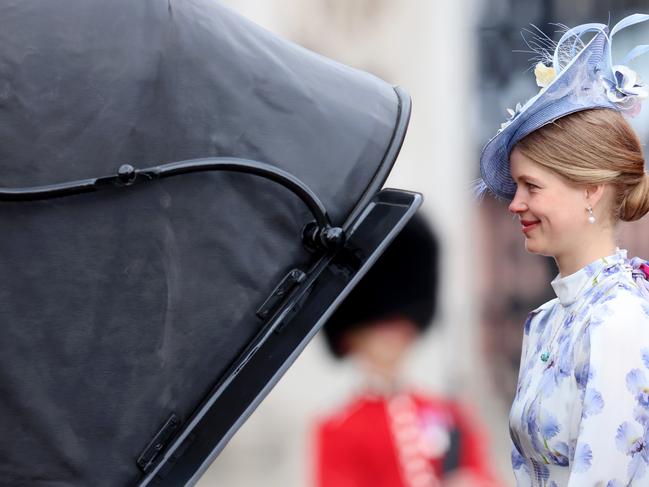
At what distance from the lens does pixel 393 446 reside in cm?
316

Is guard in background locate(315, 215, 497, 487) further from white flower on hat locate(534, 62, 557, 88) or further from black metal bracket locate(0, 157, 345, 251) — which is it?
black metal bracket locate(0, 157, 345, 251)

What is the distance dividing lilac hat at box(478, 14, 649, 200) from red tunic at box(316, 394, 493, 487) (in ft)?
4.59

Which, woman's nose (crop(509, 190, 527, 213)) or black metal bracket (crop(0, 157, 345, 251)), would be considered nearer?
black metal bracket (crop(0, 157, 345, 251))

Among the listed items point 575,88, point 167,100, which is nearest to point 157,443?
point 167,100

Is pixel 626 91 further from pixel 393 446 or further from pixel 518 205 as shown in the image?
pixel 393 446

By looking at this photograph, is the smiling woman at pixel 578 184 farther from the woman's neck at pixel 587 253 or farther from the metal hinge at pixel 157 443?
the metal hinge at pixel 157 443

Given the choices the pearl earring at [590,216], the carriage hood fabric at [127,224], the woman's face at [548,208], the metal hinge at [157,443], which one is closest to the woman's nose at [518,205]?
the woman's face at [548,208]

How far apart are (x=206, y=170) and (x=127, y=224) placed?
125 millimetres

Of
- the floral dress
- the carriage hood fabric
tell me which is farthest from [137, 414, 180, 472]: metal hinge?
the floral dress

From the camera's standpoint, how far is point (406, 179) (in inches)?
195

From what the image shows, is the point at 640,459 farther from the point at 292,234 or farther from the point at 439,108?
the point at 439,108

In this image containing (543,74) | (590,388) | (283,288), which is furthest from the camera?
(543,74)

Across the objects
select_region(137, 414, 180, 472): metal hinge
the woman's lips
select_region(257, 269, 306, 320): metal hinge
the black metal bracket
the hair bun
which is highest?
the hair bun

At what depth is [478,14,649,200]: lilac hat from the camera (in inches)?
71.7
